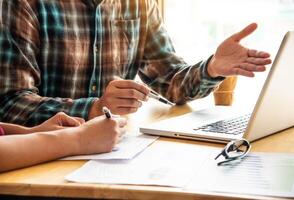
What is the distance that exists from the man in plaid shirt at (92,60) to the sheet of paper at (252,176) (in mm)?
338

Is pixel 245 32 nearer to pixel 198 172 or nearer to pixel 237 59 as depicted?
pixel 237 59

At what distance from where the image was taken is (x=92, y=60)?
1422 millimetres

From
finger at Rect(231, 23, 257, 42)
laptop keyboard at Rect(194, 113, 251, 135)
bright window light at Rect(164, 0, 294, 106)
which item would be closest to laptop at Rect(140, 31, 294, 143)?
laptop keyboard at Rect(194, 113, 251, 135)

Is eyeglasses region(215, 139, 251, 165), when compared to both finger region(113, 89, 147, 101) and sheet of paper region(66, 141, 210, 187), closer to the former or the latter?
sheet of paper region(66, 141, 210, 187)

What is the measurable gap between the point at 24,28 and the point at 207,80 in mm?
531

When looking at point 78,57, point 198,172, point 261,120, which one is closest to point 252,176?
point 198,172

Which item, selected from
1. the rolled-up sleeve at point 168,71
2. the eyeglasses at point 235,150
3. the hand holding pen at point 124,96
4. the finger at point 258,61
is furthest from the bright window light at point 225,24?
the eyeglasses at point 235,150

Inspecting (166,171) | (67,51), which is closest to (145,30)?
(67,51)

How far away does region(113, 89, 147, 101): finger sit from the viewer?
1062 millimetres

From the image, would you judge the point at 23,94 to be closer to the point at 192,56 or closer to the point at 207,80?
the point at 207,80

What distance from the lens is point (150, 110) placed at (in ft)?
4.45

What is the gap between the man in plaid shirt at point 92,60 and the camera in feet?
3.70

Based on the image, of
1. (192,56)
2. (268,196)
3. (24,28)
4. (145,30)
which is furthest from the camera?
(192,56)

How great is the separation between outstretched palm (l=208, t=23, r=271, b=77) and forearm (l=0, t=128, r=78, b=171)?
0.48m
